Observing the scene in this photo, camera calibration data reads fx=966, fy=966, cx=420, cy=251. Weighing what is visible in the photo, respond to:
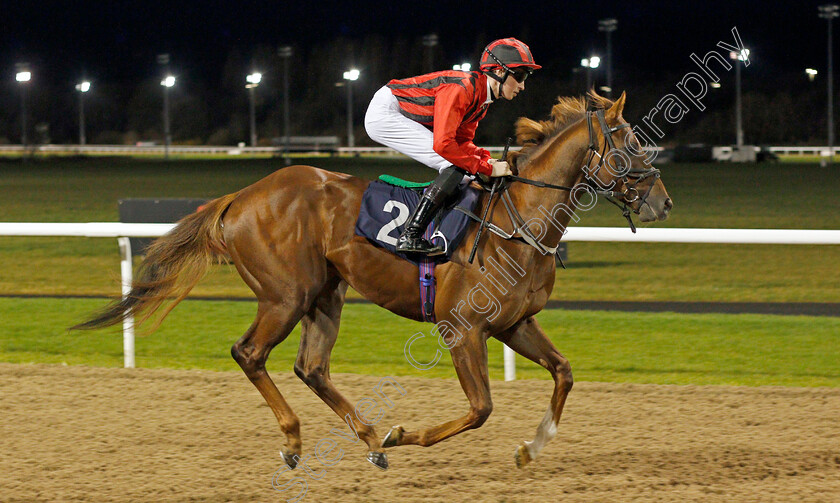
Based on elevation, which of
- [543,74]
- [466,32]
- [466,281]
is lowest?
[466,281]

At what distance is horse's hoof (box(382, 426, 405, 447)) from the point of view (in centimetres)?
A: 353

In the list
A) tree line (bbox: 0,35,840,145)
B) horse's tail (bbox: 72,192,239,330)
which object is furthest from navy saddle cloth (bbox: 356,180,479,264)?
tree line (bbox: 0,35,840,145)

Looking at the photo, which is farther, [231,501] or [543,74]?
[543,74]

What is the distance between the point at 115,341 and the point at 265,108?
6669 centimetres

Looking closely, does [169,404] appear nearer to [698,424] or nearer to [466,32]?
[698,424]

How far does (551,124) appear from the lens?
12.1 feet

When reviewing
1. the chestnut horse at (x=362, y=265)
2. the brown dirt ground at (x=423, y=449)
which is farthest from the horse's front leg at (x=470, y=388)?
→ the brown dirt ground at (x=423, y=449)

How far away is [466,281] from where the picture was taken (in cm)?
355

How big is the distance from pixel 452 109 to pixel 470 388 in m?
1.01

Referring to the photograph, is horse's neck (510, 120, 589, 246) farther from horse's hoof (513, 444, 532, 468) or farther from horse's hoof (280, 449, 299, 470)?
horse's hoof (280, 449, 299, 470)

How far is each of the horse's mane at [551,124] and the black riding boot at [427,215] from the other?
0.29 meters

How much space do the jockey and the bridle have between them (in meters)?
0.11

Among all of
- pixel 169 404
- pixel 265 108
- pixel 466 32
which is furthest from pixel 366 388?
pixel 466 32

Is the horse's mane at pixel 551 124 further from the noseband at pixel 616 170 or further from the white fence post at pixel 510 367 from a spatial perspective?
the white fence post at pixel 510 367
